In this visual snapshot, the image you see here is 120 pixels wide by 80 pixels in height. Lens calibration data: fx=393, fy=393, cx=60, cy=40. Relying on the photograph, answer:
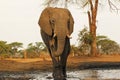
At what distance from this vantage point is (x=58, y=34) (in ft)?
46.0

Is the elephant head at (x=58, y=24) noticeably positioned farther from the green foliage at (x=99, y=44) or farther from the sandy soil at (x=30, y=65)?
the green foliage at (x=99, y=44)

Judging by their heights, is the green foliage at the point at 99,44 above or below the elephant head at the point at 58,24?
below

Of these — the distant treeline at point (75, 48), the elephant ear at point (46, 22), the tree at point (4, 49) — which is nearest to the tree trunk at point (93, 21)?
the distant treeline at point (75, 48)

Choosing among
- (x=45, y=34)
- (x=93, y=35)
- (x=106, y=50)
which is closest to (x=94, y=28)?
(x=93, y=35)

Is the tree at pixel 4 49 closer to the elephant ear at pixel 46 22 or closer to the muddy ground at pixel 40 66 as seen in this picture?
the muddy ground at pixel 40 66

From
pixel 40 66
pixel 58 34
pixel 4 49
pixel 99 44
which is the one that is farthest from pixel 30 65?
pixel 99 44

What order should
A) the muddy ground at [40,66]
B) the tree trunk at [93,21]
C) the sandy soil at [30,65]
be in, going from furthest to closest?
1. the tree trunk at [93,21]
2. the sandy soil at [30,65]
3. the muddy ground at [40,66]

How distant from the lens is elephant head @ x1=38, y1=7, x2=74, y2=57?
1395cm

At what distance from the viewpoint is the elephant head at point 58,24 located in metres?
14.0

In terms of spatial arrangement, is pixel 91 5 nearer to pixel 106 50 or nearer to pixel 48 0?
pixel 48 0

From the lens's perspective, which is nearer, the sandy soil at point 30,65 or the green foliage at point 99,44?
the sandy soil at point 30,65

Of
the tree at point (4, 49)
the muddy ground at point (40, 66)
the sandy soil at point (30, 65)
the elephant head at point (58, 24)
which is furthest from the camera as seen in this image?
the tree at point (4, 49)

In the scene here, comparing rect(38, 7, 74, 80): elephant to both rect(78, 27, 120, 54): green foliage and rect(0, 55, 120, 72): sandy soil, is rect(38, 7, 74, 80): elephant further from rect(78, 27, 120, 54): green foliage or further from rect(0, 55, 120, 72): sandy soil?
rect(78, 27, 120, 54): green foliage

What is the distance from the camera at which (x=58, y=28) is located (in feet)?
46.8
